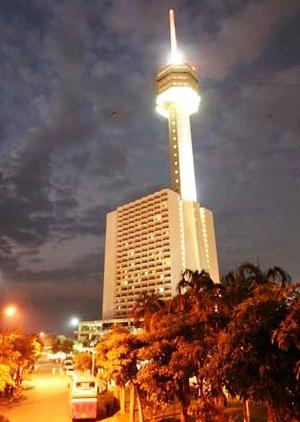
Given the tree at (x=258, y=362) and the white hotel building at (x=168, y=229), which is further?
the white hotel building at (x=168, y=229)

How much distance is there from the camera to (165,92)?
7470 inches

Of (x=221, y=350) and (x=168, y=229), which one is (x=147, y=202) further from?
(x=221, y=350)

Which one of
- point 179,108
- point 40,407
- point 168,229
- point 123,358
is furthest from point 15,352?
point 179,108

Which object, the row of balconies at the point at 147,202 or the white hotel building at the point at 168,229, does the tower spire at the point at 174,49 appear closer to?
the white hotel building at the point at 168,229

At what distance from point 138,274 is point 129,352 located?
530 ft

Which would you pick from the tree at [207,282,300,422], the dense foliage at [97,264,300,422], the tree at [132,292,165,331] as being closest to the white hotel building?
the tree at [132,292,165,331]

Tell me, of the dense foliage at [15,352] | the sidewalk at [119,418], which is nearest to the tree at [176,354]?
the sidewalk at [119,418]

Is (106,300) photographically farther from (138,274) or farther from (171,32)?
(171,32)

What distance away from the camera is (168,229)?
175125mm

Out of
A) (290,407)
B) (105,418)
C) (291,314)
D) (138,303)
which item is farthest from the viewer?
(138,303)

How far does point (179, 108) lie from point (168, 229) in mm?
57305

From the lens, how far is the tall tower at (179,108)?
179375 mm

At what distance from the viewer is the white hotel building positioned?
173500mm

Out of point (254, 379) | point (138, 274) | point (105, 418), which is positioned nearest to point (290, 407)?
point (254, 379)
